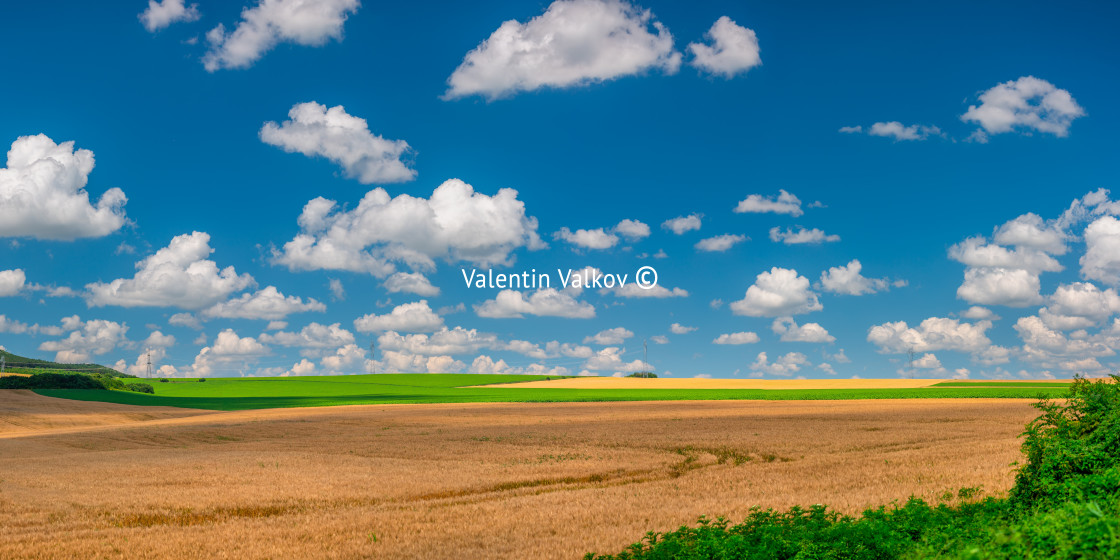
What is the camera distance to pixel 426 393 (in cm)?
11769

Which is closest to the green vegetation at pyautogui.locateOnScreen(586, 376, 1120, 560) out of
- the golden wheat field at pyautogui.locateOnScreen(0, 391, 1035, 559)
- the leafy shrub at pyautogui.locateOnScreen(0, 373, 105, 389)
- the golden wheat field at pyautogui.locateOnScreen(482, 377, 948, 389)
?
the golden wheat field at pyautogui.locateOnScreen(0, 391, 1035, 559)

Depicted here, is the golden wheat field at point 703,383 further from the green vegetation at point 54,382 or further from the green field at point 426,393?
the green vegetation at point 54,382

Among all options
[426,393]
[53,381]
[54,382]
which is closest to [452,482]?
[426,393]

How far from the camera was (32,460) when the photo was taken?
33.8m

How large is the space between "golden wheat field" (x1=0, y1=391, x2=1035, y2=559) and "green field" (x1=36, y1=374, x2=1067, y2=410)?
74.8 ft

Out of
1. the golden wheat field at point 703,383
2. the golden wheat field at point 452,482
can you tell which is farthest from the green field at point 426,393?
the golden wheat field at point 452,482

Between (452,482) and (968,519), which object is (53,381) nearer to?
(452,482)

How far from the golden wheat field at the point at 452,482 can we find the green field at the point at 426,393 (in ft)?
74.8

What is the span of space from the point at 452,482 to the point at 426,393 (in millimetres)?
95269

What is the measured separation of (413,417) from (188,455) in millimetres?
27715

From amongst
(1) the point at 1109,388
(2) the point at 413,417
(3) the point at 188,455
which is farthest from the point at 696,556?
(2) the point at 413,417

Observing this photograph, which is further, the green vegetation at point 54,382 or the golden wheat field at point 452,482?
the green vegetation at point 54,382

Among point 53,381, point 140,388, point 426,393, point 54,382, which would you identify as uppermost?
point 53,381

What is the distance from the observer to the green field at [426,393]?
91.5 meters
